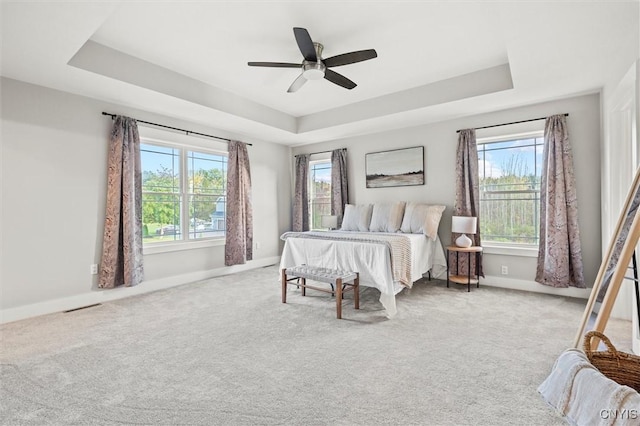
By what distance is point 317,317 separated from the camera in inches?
124

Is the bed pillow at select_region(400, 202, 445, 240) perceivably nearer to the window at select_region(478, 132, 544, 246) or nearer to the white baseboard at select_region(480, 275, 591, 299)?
the window at select_region(478, 132, 544, 246)

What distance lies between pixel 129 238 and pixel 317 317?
2553 mm

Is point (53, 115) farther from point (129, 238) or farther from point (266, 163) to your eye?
point (266, 163)

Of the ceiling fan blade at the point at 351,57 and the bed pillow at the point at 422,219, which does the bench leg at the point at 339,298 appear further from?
the ceiling fan blade at the point at 351,57

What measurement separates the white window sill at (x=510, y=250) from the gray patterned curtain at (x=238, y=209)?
3.69 meters

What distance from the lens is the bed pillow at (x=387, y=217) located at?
185 inches

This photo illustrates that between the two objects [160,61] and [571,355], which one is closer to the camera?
[571,355]

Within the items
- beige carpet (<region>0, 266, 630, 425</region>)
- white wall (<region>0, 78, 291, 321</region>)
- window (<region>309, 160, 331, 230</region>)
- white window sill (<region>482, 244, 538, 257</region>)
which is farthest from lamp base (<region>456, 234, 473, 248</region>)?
white wall (<region>0, 78, 291, 321</region>)

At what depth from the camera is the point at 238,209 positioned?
17.1 feet

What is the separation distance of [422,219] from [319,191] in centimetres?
240

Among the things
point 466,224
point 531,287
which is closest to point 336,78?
point 466,224

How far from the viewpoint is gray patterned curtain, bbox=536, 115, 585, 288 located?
3660mm

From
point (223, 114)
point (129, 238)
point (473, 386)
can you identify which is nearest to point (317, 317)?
point (473, 386)

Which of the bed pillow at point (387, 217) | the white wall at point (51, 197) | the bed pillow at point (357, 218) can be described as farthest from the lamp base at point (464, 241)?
the white wall at point (51, 197)
